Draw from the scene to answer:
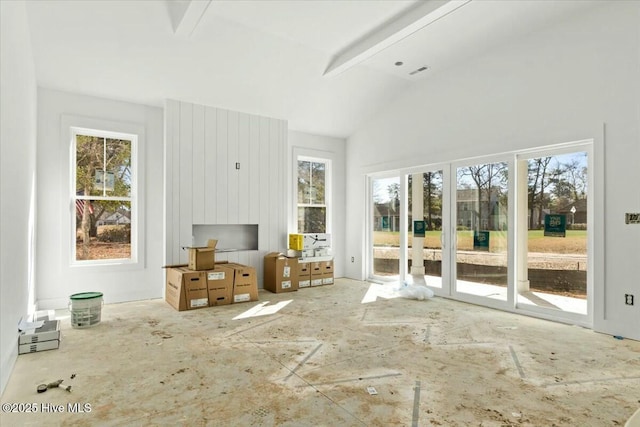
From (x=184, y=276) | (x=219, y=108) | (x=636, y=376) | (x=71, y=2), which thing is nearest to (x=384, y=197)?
(x=219, y=108)

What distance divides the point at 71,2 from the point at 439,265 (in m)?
5.75

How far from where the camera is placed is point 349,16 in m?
4.22

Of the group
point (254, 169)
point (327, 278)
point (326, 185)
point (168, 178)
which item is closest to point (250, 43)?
point (254, 169)

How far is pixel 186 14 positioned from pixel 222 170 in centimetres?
243

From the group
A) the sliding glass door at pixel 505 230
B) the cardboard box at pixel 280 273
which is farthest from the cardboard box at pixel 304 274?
the sliding glass door at pixel 505 230

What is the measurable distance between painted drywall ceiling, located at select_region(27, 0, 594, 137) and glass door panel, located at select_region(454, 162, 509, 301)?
176 cm

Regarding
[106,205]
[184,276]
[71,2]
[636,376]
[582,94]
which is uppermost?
[71,2]

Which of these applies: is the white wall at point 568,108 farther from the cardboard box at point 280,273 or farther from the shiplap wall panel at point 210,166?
A: the shiplap wall panel at point 210,166

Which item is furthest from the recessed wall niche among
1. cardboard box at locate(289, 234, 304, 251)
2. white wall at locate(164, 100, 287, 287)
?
cardboard box at locate(289, 234, 304, 251)

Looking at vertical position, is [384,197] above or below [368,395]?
above

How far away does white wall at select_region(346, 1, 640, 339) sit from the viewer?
12.1ft

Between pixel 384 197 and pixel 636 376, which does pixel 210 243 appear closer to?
pixel 384 197

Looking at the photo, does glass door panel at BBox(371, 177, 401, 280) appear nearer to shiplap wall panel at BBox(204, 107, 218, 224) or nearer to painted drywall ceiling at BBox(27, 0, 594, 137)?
painted drywall ceiling at BBox(27, 0, 594, 137)

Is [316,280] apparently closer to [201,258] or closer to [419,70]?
[201,258]
